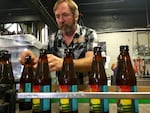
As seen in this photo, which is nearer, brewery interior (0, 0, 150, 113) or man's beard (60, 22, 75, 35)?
man's beard (60, 22, 75, 35)

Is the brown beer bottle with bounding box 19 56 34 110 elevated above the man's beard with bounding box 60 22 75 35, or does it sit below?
below

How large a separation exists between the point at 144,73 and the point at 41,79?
4.01m

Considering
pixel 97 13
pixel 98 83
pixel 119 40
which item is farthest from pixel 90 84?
pixel 119 40

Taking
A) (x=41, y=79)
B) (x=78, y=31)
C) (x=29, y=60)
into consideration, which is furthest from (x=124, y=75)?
(x=78, y=31)

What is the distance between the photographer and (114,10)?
4227mm

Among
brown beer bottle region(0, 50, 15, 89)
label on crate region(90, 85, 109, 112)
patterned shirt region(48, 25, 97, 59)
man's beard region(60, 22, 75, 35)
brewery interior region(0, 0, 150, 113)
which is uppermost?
brewery interior region(0, 0, 150, 113)

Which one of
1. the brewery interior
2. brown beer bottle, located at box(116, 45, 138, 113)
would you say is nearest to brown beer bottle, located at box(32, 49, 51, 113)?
brown beer bottle, located at box(116, 45, 138, 113)

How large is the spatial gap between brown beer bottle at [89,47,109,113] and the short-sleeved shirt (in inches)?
31.9

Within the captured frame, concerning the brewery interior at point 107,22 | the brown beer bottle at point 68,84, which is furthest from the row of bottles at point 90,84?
the brewery interior at point 107,22

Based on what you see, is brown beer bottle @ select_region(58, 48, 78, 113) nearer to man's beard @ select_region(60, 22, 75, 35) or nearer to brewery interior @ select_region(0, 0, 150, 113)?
man's beard @ select_region(60, 22, 75, 35)

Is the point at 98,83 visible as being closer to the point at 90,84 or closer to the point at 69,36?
the point at 90,84

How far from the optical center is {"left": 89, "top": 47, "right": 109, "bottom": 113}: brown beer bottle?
2.48 ft

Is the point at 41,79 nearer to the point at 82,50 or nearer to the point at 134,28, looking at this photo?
the point at 82,50

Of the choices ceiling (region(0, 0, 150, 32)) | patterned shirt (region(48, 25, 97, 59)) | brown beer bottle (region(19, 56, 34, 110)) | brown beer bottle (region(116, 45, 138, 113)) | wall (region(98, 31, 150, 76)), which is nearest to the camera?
brown beer bottle (region(116, 45, 138, 113))
